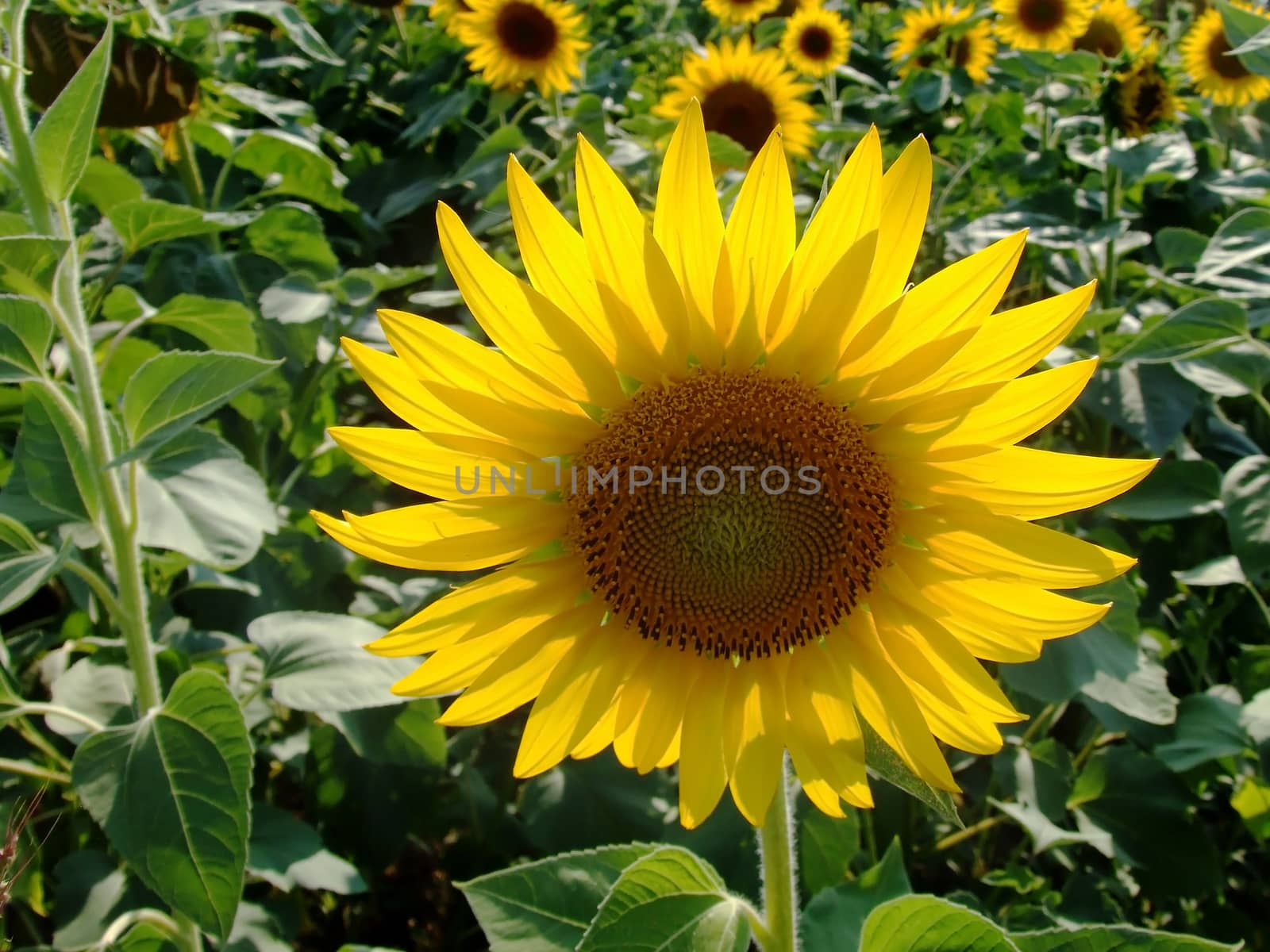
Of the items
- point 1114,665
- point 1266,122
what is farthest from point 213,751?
point 1266,122

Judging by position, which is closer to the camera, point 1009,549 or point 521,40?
point 1009,549

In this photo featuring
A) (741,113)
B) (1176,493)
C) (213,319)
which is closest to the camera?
(213,319)

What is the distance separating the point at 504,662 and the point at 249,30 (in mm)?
4584

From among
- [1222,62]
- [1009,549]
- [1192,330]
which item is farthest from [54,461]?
A: [1222,62]

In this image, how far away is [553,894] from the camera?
55.8 inches

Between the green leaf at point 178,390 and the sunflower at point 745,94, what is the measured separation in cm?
267

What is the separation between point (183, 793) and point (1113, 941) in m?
1.17

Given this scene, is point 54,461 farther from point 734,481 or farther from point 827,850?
point 827,850

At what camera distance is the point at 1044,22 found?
435 cm

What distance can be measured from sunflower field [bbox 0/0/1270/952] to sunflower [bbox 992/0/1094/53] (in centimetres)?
73

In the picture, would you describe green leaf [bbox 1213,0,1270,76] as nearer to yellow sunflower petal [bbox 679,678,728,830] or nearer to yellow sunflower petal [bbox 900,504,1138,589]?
yellow sunflower petal [bbox 900,504,1138,589]

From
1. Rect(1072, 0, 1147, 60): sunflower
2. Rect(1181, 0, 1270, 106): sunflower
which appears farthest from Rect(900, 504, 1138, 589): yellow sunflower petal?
Rect(1072, 0, 1147, 60): sunflower

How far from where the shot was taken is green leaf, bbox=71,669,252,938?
137 cm

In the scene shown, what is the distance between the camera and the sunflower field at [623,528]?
119 centimetres
